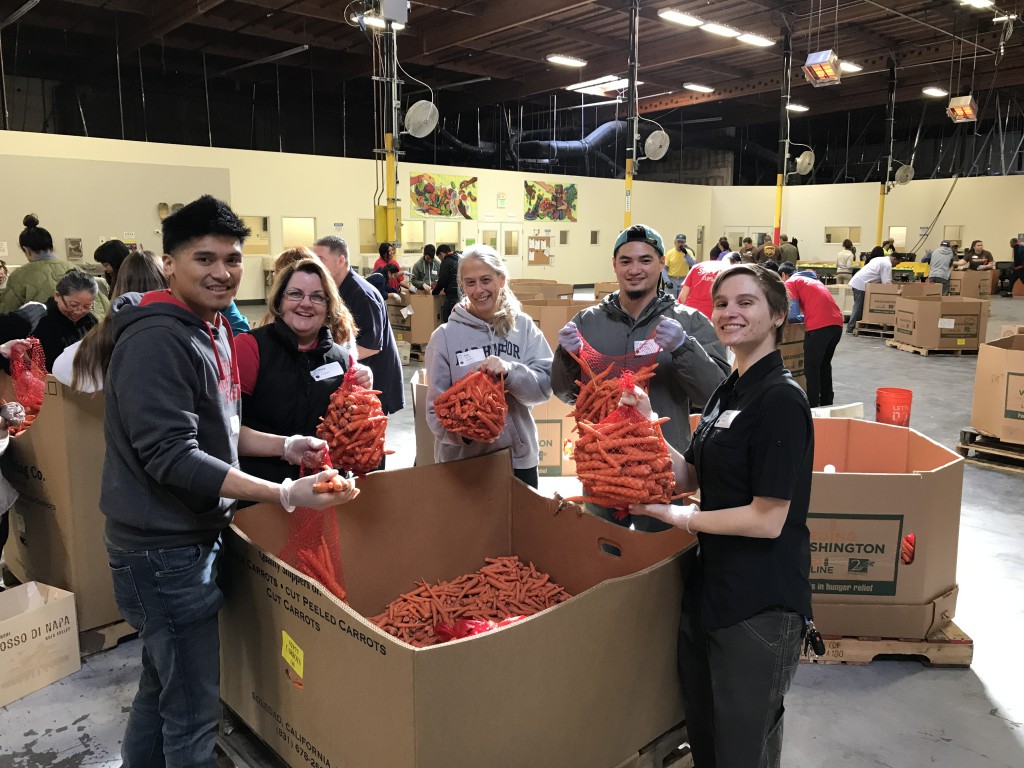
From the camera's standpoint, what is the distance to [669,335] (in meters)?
2.08

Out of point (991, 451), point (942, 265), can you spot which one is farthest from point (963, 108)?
point (991, 451)

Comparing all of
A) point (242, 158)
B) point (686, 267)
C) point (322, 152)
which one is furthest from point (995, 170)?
point (242, 158)

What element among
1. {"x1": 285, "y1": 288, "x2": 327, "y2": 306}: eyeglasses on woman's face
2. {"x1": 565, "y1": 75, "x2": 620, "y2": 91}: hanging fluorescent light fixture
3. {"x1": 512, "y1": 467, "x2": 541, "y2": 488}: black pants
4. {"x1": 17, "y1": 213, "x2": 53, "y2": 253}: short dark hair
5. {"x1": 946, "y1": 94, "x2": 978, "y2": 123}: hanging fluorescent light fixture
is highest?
{"x1": 565, "y1": 75, "x2": 620, "y2": 91}: hanging fluorescent light fixture

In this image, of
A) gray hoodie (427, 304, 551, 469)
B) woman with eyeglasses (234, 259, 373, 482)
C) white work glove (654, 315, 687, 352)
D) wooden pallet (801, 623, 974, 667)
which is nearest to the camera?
woman with eyeglasses (234, 259, 373, 482)

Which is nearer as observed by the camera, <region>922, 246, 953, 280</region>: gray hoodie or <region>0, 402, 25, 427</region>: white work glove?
<region>0, 402, 25, 427</region>: white work glove

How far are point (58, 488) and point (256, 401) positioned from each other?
1152 mm

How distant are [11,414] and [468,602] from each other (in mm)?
1765

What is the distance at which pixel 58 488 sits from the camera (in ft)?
8.54

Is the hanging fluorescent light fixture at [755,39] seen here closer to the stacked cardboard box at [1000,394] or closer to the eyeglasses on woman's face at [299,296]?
the stacked cardboard box at [1000,394]

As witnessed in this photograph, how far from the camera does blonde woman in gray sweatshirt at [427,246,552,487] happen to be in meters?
2.45

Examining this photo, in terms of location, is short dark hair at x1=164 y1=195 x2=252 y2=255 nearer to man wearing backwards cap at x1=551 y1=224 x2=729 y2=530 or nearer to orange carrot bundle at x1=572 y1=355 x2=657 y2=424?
orange carrot bundle at x1=572 y1=355 x2=657 y2=424

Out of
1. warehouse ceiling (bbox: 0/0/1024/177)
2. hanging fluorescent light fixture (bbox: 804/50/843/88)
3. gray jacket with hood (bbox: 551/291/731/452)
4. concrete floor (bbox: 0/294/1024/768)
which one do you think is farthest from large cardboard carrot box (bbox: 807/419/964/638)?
hanging fluorescent light fixture (bbox: 804/50/843/88)

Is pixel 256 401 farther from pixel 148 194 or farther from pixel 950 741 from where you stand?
pixel 148 194

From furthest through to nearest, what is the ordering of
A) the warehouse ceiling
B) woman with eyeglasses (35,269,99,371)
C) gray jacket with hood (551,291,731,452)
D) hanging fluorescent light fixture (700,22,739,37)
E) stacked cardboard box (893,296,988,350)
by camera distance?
the warehouse ceiling, hanging fluorescent light fixture (700,22,739,37), stacked cardboard box (893,296,988,350), woman with eyeglasses (35,269,99,371), gray jacket with hood (551,291,731,452)
